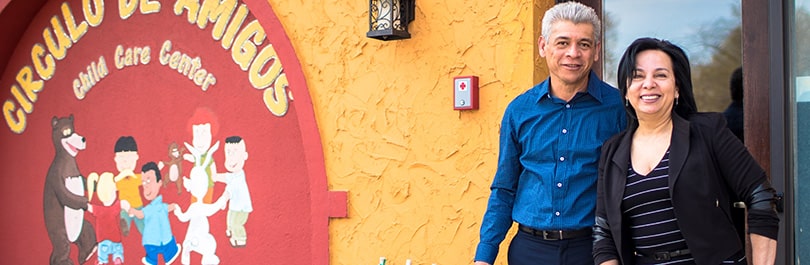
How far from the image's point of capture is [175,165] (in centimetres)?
584

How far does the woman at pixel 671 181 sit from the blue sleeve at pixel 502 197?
1.31 ft

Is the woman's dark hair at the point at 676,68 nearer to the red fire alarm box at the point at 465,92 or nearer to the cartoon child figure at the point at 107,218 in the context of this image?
the red fire alarm box at the point at 465,92

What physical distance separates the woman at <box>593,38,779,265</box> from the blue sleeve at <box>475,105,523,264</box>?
0.40 metres

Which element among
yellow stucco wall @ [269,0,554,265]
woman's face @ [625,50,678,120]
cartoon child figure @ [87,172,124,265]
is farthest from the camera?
cartoon child figure @ [87,172,124,265]

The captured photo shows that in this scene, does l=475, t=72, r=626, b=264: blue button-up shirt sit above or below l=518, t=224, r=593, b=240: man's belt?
above

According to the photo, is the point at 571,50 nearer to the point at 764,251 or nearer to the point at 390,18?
the point at 764,251

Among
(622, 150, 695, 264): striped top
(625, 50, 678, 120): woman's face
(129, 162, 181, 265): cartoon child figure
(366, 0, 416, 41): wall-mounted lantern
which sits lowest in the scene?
(129, 162, 181, 265): cartoon child figure

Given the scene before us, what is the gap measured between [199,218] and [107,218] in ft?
3.02

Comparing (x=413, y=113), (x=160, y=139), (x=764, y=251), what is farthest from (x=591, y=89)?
(x=160, y=139)

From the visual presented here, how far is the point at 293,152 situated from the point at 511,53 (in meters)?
1.61

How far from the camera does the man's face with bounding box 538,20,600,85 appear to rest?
9.87ft

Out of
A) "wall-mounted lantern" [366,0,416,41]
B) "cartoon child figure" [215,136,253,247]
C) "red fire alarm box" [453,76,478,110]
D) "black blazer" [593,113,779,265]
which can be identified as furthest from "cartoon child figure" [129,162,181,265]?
"black blazer" [593,113,779,265]

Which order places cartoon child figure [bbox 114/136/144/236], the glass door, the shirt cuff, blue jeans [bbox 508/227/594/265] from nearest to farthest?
blue jeans [bbox 508/227/594/265]
the shirt cuff
the glass door
cartoon child figure [bbox 114/136/144/236]

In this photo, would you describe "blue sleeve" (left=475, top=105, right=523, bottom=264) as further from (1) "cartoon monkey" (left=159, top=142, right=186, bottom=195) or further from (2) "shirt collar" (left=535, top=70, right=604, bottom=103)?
(1) "cartoon monkey" (left=159, top=142, right=186, bottom=195)
